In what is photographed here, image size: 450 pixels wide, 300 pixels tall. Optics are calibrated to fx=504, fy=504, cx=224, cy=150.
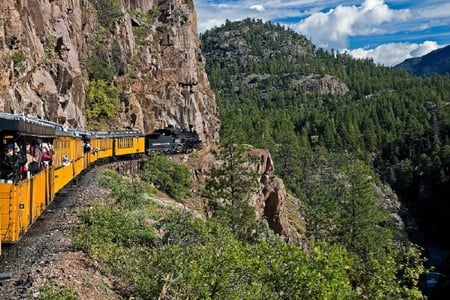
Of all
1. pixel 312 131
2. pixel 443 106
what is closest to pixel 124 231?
pixel 312 131

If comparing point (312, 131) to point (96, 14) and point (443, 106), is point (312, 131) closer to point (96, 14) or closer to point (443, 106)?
point (443, 106)

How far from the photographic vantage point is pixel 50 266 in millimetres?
11094

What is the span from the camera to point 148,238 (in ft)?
49.9

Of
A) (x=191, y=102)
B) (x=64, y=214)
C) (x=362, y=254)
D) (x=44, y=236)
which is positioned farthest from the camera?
(x=191, y=102)

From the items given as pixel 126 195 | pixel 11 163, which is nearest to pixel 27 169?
pixel 11 163

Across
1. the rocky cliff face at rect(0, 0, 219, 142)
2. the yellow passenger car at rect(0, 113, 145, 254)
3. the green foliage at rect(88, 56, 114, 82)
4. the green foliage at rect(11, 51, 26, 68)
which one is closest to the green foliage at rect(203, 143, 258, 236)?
the rocky cliff face at rect(0, 0, 219, 142)

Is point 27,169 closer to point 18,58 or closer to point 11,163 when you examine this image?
point 11,163

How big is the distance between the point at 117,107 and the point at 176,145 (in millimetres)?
8932

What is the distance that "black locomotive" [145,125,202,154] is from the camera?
149ft

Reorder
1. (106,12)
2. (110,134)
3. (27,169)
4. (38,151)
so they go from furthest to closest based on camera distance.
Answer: (106,12)
(110,134)
(38,151)
(27,169)

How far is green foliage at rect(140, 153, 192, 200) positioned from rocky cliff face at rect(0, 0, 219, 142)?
8450 millimetres

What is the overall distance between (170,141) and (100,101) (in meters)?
10.2

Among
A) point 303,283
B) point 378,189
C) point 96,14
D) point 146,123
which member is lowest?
point 378,189

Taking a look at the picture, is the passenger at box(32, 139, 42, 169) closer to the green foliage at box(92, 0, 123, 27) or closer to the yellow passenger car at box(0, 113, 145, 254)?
the yellow passenger car at box(0, 113, 145, 254)
